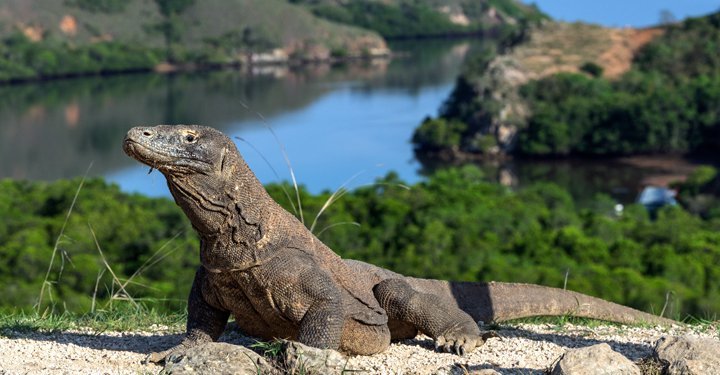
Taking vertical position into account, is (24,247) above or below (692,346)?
below

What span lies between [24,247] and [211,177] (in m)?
25.8

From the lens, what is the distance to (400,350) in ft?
21.1

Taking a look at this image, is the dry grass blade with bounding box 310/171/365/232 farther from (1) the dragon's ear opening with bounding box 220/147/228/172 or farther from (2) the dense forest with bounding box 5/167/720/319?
(2) the dense forest with bounding box 5/167/720/319

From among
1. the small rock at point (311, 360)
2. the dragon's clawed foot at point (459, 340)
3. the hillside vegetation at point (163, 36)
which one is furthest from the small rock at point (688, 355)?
the hillside vegetation at point (163, 36)

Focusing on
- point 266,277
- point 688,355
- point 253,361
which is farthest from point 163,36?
point 688,355

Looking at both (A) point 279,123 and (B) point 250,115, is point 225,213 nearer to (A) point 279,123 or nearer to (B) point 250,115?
(A) point 279,123

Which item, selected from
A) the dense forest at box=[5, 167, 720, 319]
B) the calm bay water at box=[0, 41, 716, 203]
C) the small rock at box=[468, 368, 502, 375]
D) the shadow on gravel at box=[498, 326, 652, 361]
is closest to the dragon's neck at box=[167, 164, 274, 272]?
the small rock at box=[468, 368, 502, 375]

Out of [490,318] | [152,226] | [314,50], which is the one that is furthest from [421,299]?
[314,50]

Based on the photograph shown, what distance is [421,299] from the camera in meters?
6.51

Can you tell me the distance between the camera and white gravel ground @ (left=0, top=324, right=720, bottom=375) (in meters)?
5.84

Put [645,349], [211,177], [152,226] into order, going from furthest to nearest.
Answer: [152,226] → [645,349] → [211,177]

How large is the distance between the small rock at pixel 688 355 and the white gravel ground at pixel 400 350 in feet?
2.41

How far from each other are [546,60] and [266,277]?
111 metres

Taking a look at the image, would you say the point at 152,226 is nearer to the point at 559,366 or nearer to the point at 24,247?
the point at 24,247
